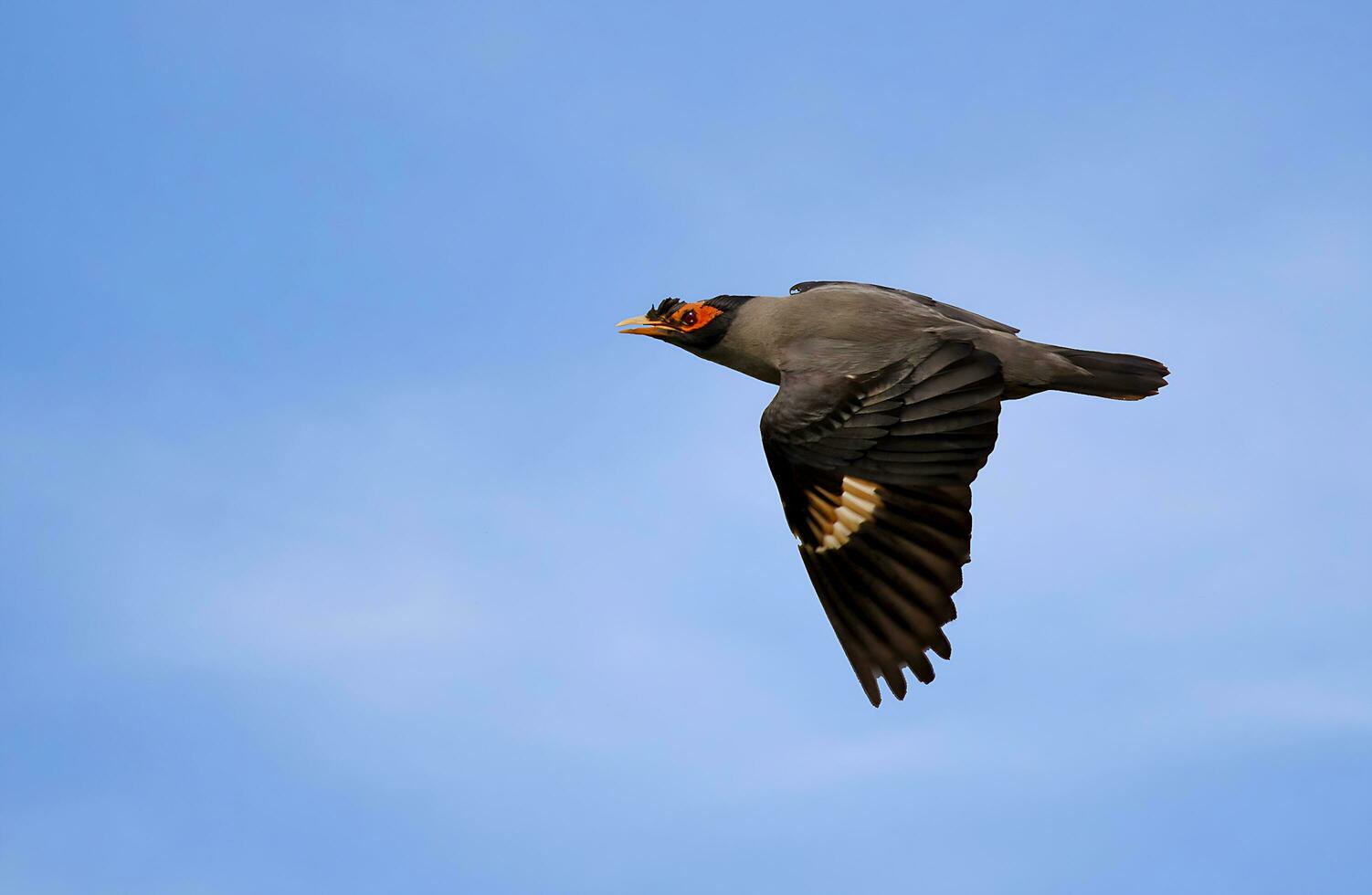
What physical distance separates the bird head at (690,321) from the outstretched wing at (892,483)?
5.20ft

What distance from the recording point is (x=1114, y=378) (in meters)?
10.6

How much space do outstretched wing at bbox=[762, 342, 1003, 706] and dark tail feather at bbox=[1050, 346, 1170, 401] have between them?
→ 3.08 feet

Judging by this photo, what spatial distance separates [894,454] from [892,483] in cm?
19

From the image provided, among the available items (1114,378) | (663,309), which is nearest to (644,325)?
(663,309)

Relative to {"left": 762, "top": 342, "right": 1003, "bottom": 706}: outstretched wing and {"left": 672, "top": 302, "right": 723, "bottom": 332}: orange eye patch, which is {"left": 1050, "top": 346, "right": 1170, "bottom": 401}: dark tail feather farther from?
{"left": 672, "top": 302, "right": 723, "bottom": 332}: orange eye patch

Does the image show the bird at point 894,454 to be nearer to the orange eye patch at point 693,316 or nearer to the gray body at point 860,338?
the gray body at point 860,338

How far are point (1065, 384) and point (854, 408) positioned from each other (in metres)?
1.74

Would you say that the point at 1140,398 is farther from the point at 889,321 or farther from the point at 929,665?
the point at 929,665

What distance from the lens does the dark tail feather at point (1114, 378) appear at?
34.7 feet

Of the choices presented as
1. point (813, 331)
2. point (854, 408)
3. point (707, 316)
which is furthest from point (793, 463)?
point (707, 316)

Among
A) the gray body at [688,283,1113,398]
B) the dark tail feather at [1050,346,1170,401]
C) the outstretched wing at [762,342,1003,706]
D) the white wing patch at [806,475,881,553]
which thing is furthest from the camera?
the dark tail feather at [1050,346,1170,401]

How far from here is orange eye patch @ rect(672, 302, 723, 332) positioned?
1161cm

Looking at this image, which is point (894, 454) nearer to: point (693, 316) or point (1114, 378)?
point (1114, 378)

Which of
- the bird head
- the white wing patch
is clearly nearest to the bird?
the white wing patch
